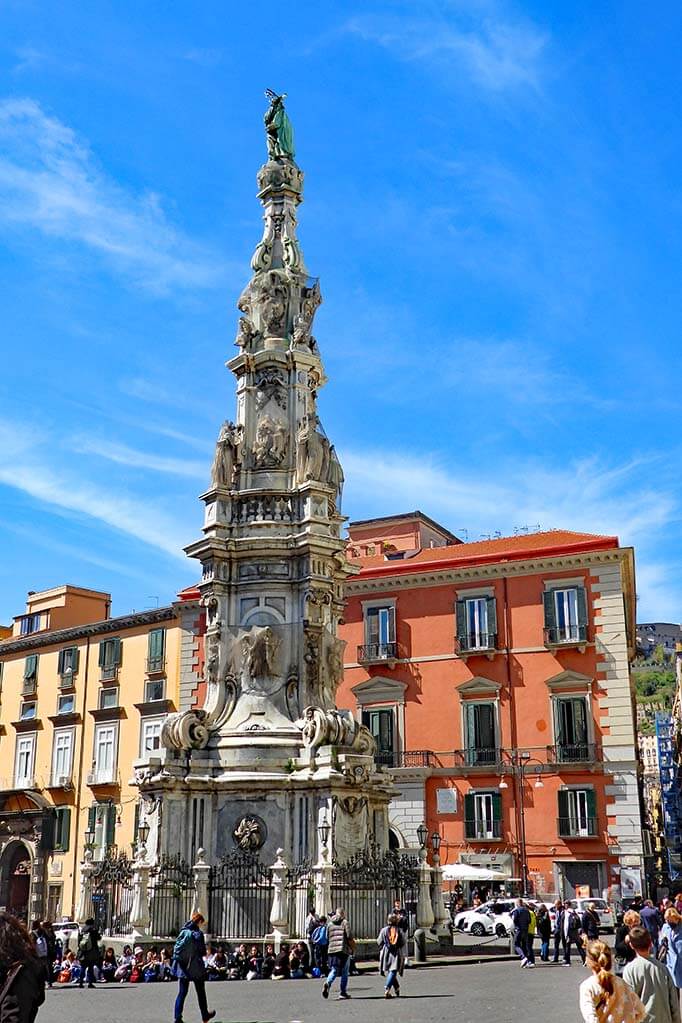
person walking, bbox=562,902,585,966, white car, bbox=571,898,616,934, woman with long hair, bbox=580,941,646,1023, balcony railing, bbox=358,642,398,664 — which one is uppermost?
balcony railing, bbox=358,642,398,664

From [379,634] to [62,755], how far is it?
15434 mm

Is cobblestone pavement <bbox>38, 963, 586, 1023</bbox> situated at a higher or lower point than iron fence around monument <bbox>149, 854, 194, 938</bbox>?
lower

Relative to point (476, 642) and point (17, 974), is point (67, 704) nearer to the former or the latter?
point (476, 642)

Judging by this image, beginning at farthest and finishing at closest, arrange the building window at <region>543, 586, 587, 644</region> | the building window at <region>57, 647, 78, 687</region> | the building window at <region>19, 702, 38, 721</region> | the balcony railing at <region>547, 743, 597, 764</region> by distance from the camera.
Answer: the building window at <region>19, 702, 38, 721</region>, the building window at <region>57, 647, 78, 687</region>, the building window at <region>543, 586, 587, 644</region>, the balcony railing at <region>547, 743, 597, 764</region>

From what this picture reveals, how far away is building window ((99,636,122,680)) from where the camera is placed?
47.5 metres

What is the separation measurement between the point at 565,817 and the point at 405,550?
13.6m

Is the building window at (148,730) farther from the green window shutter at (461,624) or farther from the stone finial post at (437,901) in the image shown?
the stone finial post at (437,901)

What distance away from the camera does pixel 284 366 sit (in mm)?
26797

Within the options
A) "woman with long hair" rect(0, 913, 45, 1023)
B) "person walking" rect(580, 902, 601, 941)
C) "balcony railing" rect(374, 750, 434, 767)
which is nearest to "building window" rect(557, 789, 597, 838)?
"balcony railing" rect(374, 750, 434, 767)

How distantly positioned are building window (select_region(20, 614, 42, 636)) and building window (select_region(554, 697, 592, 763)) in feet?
87.1

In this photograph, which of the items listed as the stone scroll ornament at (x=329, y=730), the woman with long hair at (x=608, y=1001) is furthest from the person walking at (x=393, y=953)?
the woman with long hair at (x=608, y=1001)

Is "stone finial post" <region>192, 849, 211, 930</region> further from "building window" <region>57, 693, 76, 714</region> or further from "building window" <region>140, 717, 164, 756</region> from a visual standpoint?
"building window" <region>57, 693, 76, 714</region>

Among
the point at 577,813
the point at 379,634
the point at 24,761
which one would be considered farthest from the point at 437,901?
the point at 24,761

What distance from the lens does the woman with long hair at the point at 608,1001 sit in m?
6.88
